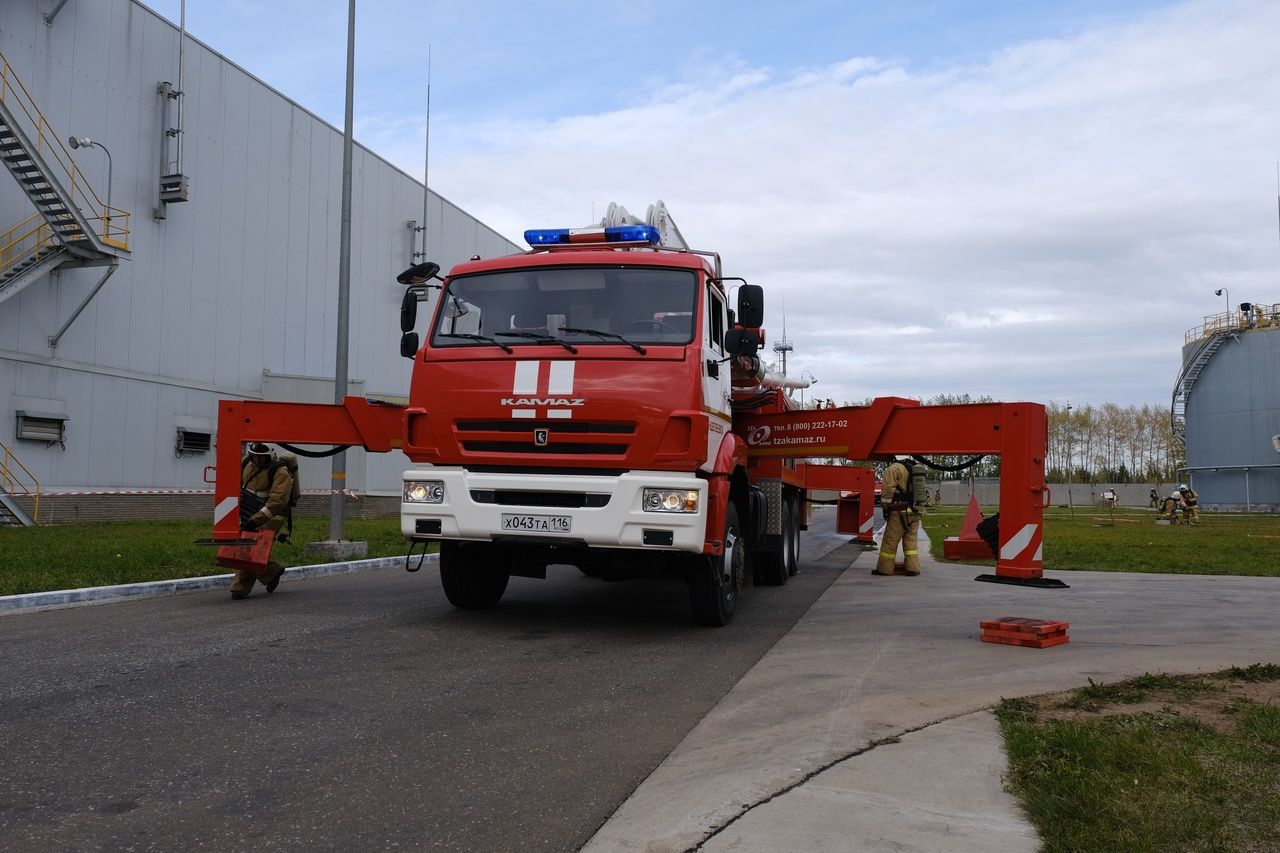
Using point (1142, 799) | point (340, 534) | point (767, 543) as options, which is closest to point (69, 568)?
point (340, 534)

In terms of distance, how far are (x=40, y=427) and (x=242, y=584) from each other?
14095mm

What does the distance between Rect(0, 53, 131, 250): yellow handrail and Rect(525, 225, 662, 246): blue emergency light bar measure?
47.9ft

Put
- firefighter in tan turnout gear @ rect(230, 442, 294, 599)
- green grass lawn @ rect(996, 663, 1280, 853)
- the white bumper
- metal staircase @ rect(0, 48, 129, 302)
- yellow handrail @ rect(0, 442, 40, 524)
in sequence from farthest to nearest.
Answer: yellow handrail @ rect(0, 442, 40, 524) → metal staircase @ rect(0, 48, 129, 302) → firefighter in tan turnout gear @ rect(230, 442, 294, 599) → the white bumper → green grass lawn @ rect(996, 663, 1280, 853)

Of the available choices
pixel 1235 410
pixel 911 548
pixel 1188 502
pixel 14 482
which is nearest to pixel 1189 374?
pixel 1235 410

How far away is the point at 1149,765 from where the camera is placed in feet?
13.3

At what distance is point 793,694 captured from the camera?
5676mm

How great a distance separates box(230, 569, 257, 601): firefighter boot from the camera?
9359 millimetres

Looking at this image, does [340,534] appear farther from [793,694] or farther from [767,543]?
[793,694]

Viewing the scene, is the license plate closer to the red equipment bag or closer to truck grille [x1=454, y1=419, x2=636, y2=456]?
truck grille [x1=454, y1=419, x2=636, y2=456]

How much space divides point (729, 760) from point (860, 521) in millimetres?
14047

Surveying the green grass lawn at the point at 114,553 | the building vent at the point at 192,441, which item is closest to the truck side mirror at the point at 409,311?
the green grass lawn at the point at 114,553

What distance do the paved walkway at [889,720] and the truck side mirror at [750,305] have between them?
7.99 ft

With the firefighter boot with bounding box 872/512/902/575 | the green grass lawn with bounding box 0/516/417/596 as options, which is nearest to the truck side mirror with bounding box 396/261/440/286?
the green grass lawn with bounding box 0/516/417/596

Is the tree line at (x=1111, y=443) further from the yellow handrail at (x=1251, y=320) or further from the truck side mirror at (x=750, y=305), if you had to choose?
the truck side mirror at (x=750, y=305)
